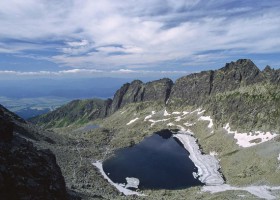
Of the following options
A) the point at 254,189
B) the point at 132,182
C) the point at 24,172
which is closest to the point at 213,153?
the point at 132,182

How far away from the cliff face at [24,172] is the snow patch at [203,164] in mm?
63677

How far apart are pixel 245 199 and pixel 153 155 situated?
66.3 m

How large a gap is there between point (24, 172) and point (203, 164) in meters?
88.8

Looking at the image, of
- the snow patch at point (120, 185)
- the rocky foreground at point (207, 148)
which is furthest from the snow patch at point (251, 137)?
the snow patch at point (120, 185)

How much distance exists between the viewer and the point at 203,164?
387ft

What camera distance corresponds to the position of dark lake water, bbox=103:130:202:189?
100625 mm

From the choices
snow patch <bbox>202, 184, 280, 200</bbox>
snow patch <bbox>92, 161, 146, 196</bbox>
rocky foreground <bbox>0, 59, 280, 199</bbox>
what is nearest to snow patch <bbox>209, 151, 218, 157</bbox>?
rocky foreground <bbox>0, 59, 280, 199</bbox>

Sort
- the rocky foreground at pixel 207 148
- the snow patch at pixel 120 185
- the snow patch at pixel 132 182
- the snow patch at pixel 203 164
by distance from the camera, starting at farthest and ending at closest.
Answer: the snow patch at pixel 203 164, the snow patch at pixel 132 182, the snow patch at pixel 120 185, the rocky foreground at pixel 207 148

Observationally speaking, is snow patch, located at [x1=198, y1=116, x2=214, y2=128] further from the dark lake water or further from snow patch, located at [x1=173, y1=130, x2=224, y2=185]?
the dark lake water

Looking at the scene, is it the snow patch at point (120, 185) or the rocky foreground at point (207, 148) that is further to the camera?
the snow patch at point (120, 185)

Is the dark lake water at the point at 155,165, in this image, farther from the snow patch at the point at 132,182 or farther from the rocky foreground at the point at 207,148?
the rocky foreground at the point at 207,148

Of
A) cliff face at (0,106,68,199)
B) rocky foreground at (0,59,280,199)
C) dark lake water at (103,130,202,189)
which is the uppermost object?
cliff face at (0,106,68,199)

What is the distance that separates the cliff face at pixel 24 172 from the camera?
34.9 metres

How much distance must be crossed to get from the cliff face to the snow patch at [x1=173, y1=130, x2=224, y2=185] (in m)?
63.7
